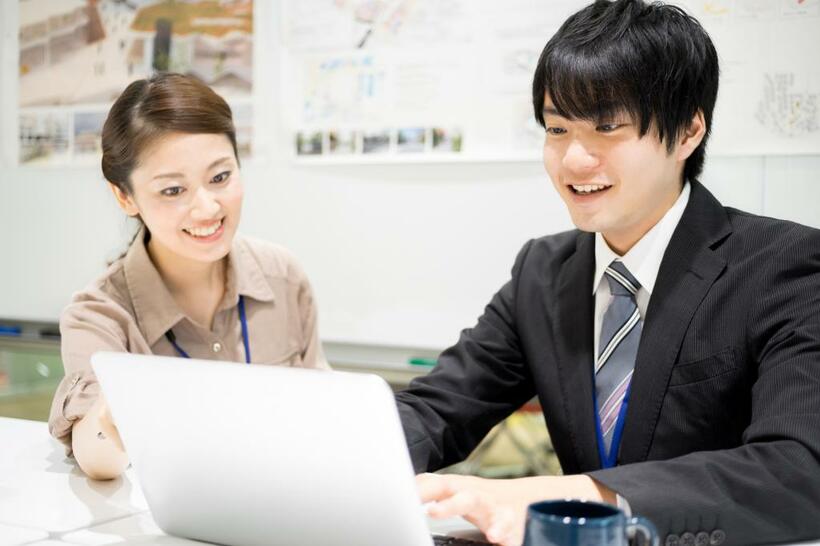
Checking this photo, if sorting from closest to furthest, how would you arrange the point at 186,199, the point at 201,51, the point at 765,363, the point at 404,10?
the point at 765,363 < the point at 186,199 < the point at 404,10 < the point at 201,51

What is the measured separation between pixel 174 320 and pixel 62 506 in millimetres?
610

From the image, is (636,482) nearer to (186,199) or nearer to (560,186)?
(560,186)

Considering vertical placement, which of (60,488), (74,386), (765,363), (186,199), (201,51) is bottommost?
(60,488)

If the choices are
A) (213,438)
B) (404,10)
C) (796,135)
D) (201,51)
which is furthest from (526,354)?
(201,51)

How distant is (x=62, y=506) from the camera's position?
1.32 m

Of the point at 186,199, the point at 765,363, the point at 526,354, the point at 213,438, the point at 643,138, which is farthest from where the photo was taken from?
the point at 186,199

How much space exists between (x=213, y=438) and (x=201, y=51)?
2.24 m

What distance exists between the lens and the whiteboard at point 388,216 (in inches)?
100

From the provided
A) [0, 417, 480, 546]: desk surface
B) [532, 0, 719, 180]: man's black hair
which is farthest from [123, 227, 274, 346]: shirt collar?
[532, 0, 719, 180]: man's black hair

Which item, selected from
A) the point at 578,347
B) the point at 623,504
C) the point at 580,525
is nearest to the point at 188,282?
the point at 578,347

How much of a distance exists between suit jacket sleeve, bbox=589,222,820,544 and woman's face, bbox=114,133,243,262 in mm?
1051

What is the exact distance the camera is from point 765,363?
1.27 meters

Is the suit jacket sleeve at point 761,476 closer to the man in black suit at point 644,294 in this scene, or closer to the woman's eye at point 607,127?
the man in black suit at point 644,294

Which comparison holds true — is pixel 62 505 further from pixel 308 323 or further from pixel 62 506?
pixel 308 323
